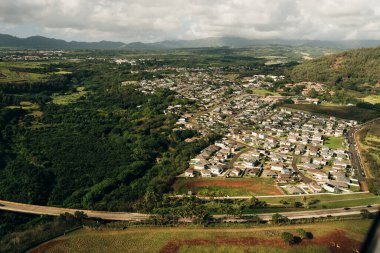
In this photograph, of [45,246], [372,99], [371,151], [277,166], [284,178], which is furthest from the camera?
[372,99]

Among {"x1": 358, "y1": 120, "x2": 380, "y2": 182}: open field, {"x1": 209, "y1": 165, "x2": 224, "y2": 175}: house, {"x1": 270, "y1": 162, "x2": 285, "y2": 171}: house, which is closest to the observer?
{"x1": 209, "y1": 165, "x2": 224, "y2": 175}: house

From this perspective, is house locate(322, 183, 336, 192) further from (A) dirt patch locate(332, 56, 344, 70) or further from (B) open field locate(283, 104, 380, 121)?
(A) dirt patch locate(332, 56, 344, 70)

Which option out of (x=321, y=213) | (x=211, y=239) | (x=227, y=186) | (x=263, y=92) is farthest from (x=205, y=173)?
(x=263, y=92)

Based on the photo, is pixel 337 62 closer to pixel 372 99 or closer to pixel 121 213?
pixel 372 99

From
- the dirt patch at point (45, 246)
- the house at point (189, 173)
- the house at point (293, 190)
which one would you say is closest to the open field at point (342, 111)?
the house at point (293, 190)

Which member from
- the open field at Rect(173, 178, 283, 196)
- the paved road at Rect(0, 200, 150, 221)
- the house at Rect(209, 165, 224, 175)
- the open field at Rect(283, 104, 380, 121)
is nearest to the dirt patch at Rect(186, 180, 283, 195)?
the open field at Rect(173, 178, 283, 196)
